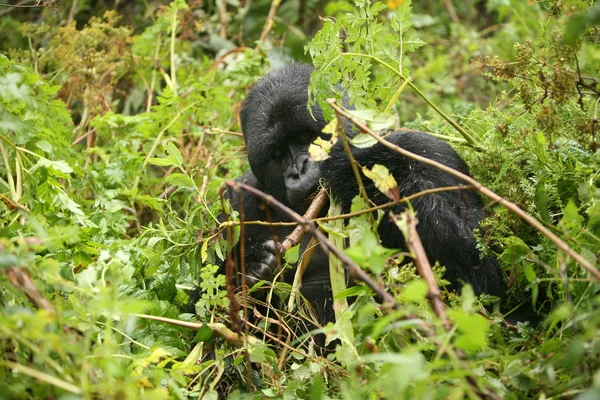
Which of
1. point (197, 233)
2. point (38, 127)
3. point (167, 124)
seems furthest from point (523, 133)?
point (167, 124)

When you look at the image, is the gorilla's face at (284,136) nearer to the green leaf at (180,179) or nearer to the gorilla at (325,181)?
the gorilla at (325,181)

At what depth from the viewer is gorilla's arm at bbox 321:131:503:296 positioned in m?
2.30

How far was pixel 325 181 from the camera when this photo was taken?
2.51 m

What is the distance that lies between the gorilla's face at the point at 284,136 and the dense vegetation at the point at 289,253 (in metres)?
0.31

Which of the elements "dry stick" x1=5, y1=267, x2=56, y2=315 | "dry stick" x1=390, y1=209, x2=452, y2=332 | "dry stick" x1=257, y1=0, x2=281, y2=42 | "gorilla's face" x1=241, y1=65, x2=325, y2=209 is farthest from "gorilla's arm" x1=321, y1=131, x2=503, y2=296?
"dry stick" x1=257, y1=0, x2=281, y2=42

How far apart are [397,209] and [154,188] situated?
5.40 ft

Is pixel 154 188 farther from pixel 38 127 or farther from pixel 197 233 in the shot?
pixel 197 233

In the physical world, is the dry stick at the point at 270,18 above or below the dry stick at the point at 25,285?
above

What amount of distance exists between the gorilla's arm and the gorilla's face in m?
0.16

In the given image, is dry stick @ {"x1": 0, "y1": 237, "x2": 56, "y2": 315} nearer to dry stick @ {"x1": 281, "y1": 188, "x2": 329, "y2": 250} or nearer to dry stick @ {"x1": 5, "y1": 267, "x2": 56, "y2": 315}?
dry stick @ {"x1": 5, "y1": 267, "x2": 56, "y2": 315}

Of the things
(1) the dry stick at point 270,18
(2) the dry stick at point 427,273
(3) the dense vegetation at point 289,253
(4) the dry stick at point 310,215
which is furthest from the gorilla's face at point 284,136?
(1) the dry stick at point 270,18

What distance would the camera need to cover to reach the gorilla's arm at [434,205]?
7.56 ft

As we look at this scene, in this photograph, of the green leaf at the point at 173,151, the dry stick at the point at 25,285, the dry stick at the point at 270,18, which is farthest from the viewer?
the dry stick at the point at 270,18

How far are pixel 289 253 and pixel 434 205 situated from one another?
55cm
